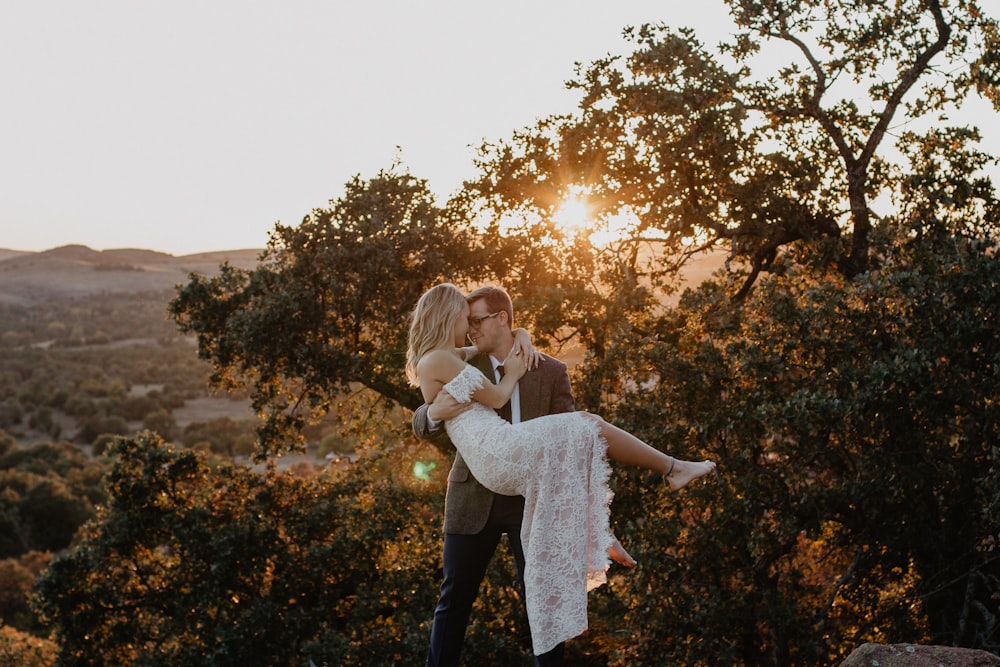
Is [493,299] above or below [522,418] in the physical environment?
above

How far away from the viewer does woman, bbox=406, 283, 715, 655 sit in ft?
14.4

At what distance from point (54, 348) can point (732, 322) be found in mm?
76394

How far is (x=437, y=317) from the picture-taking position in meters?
4.55

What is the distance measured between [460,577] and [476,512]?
34 cm

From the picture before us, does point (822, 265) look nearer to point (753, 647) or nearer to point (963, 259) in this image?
point (963, 259)

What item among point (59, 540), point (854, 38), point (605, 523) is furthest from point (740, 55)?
point (59, 540)

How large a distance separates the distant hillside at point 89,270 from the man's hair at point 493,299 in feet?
308

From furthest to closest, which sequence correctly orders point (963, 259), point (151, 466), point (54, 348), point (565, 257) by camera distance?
point (54, 348), point (151, 466), point (565, 257), point (963, 259)

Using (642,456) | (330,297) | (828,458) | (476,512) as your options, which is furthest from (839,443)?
(330,297)

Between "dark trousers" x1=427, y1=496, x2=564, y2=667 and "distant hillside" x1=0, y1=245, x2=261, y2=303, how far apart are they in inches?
3705

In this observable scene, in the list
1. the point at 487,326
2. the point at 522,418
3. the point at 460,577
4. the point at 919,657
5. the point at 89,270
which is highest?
the point at 89,270

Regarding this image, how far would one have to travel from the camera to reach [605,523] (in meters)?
4.62

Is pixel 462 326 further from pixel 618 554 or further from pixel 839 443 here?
pixel 839 443

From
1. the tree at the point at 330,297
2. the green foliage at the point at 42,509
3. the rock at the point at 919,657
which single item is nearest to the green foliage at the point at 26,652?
the tree at the point at 330,297
